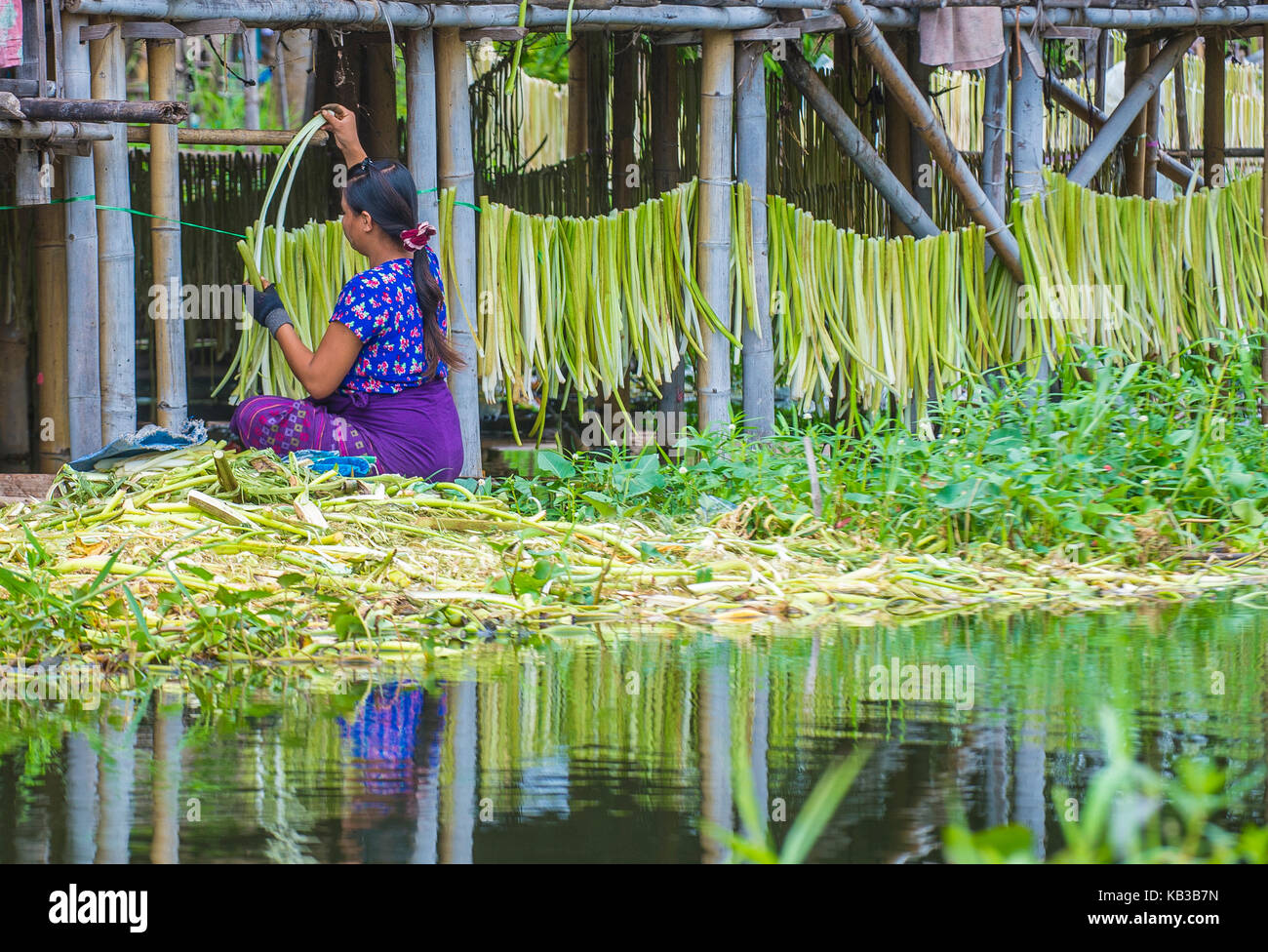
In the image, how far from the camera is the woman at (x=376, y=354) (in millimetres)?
5035

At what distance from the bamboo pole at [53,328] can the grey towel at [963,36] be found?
3539 mm

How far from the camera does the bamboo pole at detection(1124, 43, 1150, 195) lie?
25.7 feet

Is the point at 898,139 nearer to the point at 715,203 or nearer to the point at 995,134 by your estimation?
the point at 995,134

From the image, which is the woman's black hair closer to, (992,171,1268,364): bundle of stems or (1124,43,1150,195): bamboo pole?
(992,171,1268,364): bundle of stems

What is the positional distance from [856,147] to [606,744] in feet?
14.6

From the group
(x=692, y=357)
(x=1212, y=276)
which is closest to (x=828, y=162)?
(x=692, y=357)

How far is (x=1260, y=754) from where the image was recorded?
2.63 metres

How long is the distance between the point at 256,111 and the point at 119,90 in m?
9.26

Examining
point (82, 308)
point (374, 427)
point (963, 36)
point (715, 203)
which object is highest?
point (963, 36)

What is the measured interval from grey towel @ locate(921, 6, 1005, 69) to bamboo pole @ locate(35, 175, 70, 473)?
3539 millimetres

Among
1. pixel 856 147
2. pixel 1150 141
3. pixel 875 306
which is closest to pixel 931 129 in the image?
pixel 856 147
